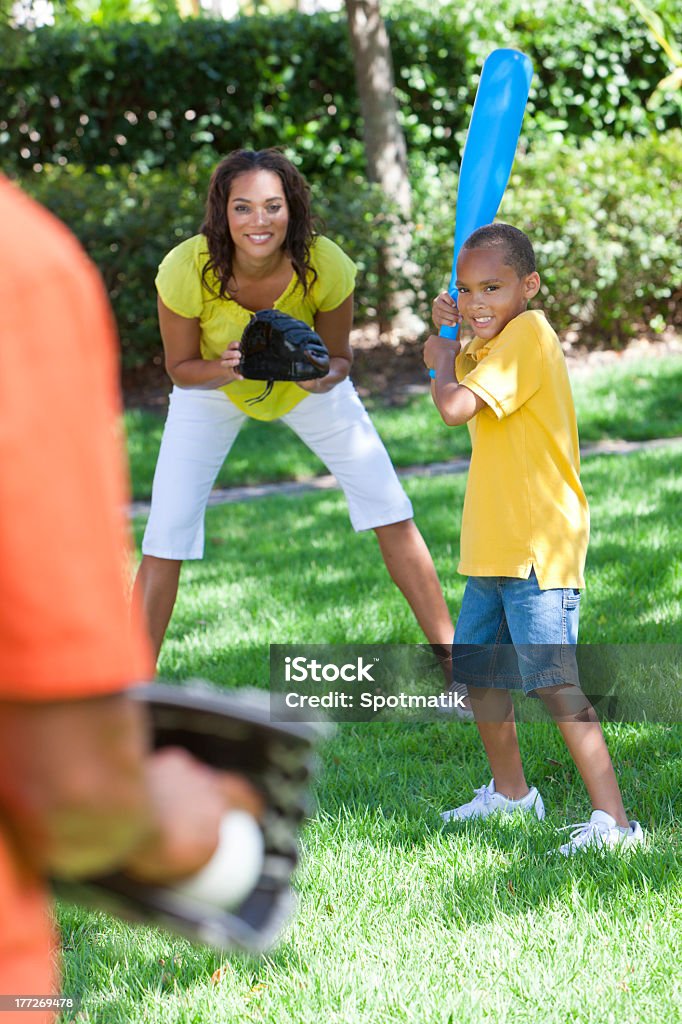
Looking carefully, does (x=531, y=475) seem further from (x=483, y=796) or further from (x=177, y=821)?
→ (x=177, y=821)

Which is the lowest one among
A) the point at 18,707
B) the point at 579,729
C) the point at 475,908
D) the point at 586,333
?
the point at 475,908

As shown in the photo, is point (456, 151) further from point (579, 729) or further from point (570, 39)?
point (579, 729)

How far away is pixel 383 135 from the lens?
9852mm

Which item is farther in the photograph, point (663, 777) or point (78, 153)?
point (78, 153)

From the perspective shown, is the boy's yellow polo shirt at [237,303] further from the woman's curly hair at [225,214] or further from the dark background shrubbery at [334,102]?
the dark background shrubbery at [334,102]

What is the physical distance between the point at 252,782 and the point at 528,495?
5.89 ft

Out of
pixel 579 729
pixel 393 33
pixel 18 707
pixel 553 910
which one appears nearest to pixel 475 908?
pixel 553 910

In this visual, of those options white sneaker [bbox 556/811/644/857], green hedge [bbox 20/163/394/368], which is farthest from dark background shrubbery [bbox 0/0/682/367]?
white sneaker [bbox 556/811/644/857]

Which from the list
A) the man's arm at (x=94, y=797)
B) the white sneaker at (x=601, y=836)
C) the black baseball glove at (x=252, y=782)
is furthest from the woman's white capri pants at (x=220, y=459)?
the man's arm at (x=94, y=797)

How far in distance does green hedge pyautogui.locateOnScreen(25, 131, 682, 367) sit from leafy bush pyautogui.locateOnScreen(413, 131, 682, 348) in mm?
10

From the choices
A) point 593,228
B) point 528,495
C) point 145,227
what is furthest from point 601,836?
point 593,228

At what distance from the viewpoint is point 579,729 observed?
272cm

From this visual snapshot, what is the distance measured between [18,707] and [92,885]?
8.2 inches

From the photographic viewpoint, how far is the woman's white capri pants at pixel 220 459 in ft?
12.0
